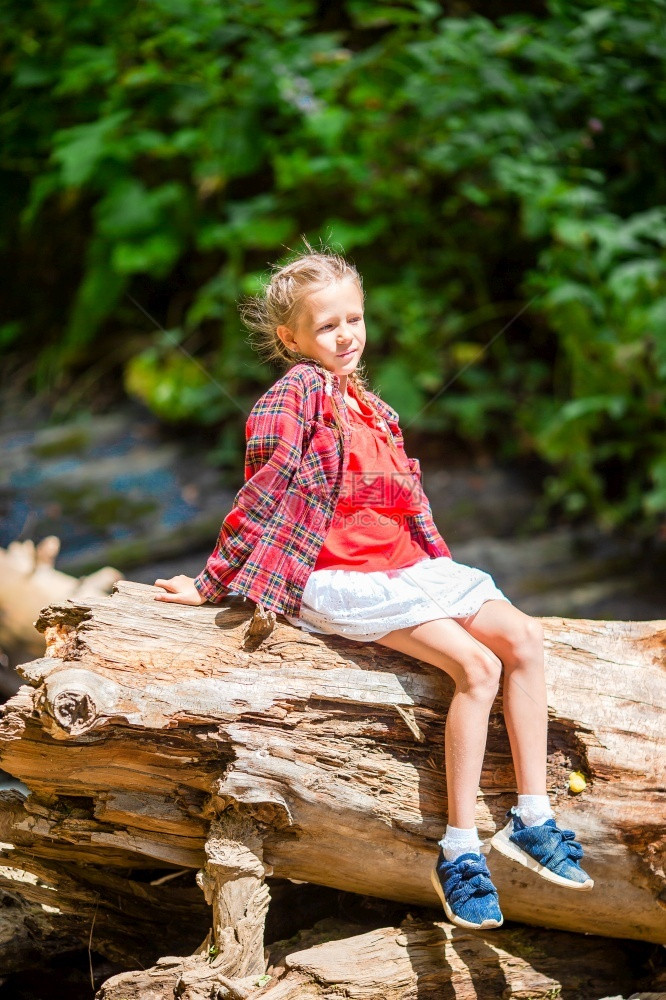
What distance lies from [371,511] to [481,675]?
1.70 ft

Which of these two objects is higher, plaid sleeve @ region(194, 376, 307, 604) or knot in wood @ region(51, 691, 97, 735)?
plaid sleeve @ region(194, 376, 307, 604)

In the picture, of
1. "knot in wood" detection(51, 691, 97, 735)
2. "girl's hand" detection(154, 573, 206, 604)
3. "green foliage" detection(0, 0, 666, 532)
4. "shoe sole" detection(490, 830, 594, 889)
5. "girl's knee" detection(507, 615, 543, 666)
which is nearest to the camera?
"knot in wood" detection(51, 691, 97, 735)

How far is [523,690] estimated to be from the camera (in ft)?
7.19

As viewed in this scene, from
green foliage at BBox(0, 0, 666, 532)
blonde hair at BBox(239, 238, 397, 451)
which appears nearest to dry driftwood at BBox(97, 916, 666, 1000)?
blonde hair at BBox(239, 238, 397, 451)

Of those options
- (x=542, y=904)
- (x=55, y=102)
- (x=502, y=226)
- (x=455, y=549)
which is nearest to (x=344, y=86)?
(x=502, y=226)

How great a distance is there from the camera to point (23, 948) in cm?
253

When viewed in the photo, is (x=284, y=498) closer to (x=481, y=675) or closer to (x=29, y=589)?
(x=481, y=675)

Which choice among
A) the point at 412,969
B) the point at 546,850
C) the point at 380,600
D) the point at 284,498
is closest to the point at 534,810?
the point at 546,850

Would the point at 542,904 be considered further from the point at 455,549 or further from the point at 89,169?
the point at 89,169

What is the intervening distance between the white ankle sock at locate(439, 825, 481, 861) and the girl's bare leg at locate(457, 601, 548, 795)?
6.8 inches

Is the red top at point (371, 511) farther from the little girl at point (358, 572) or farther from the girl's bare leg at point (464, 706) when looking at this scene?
the girl's bare leg at point (464, 706)

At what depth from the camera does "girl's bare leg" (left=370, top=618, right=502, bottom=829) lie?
6.97 feet

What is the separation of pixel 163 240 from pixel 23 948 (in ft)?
14.6

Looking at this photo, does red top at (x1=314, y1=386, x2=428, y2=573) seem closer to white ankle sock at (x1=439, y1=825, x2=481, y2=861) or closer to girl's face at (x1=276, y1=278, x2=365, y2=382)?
girl's face at (x1=276, y1=278, x2=365, y2=382)
